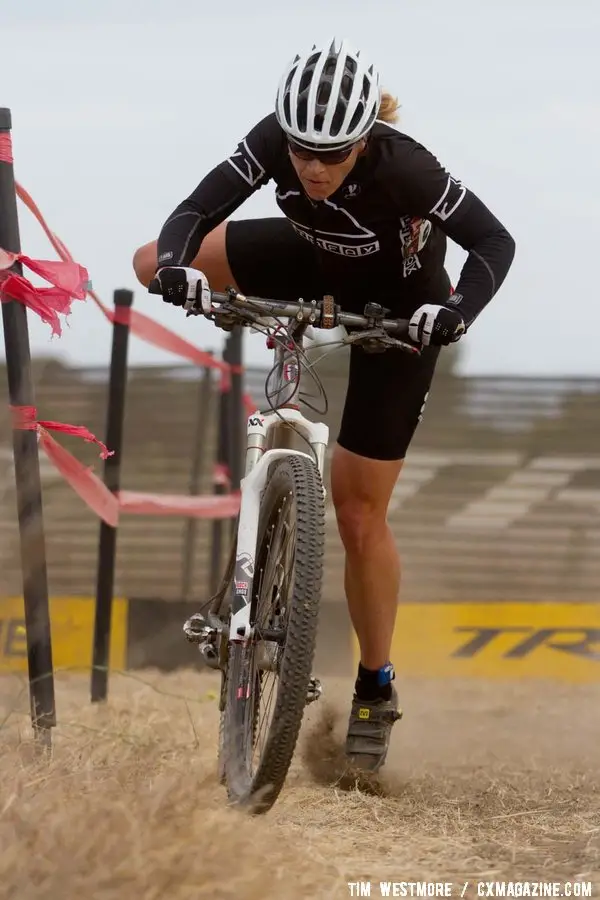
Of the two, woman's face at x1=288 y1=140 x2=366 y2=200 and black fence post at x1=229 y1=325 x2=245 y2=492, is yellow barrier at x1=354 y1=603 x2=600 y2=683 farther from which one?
woman's face at x1=288 y1=140 x2=366 y2=200

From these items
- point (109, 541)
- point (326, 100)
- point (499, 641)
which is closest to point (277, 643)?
point (326, 100)

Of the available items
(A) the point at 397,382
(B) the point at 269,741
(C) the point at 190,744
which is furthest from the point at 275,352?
(C) the point at 190,744

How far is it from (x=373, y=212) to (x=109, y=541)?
2.59 metres

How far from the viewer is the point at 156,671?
7719 millimetres

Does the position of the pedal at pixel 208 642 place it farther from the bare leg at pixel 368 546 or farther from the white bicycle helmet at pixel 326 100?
the white bicycle helmet at pixel 326 100

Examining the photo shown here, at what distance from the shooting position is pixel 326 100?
3617 mm

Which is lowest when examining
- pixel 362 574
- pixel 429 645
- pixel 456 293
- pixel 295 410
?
pixel 429 645

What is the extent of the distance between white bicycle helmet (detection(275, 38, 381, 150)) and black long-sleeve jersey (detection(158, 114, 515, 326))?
0.80ft

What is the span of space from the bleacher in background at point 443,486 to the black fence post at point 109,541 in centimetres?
347

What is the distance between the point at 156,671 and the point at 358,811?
397 centimetres

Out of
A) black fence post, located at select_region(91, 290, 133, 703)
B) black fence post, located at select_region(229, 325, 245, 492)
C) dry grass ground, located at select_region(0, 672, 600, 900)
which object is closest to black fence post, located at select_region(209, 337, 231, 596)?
black fence post, located at select_region(229, 325, 245, 492)

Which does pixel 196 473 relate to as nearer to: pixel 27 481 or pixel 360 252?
pixel 27 481

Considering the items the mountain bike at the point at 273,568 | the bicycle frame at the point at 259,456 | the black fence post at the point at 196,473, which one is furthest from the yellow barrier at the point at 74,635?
the bicycle frame at the point at 259,456

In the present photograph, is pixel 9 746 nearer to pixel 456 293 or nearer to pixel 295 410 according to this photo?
pixel 295 410
